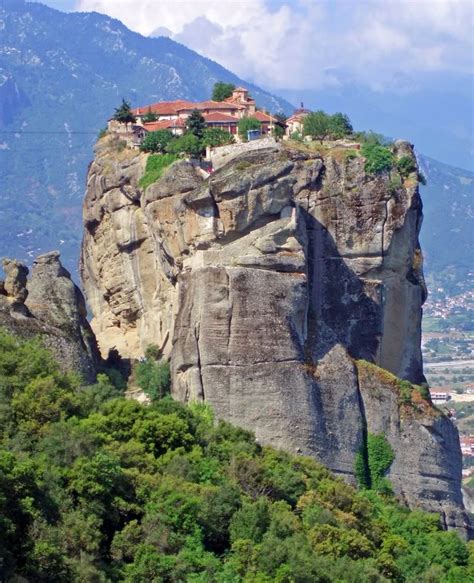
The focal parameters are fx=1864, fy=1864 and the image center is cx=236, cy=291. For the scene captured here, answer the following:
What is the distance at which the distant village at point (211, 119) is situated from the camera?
57.5 metres

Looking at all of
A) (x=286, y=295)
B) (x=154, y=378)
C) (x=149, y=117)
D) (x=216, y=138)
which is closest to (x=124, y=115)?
(x=149, y=117)

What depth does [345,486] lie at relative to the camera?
45.9 m

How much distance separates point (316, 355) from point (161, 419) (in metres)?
7.97

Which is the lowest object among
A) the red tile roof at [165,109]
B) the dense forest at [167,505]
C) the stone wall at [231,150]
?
the dense forest at [167,505]

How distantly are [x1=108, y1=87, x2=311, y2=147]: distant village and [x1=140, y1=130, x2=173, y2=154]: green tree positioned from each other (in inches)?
39.3

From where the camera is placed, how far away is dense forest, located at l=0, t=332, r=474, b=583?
3275cm

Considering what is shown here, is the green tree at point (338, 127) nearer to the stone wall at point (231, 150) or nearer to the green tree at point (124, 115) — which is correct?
the stone wall at point (231, 150)

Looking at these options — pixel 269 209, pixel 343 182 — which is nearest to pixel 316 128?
pixel 343 182

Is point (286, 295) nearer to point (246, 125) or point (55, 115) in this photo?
point (246, 125)

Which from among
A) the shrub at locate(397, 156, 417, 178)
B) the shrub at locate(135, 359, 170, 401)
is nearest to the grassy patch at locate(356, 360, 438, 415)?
the shrub at locate(135, 359, 170, 401)

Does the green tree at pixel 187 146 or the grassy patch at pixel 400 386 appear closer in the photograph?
the grassy patch at pixel 400 386

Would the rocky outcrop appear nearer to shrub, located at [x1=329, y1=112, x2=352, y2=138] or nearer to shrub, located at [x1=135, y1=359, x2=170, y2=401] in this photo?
shrub, located at [x1=135, y1=359, x2=170, y2=401]

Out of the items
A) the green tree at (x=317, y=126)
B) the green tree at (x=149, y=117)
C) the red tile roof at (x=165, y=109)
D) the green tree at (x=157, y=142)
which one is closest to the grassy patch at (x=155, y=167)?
the green tree at (x=157, y=142)

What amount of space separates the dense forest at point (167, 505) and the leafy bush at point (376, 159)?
940 centimetres
